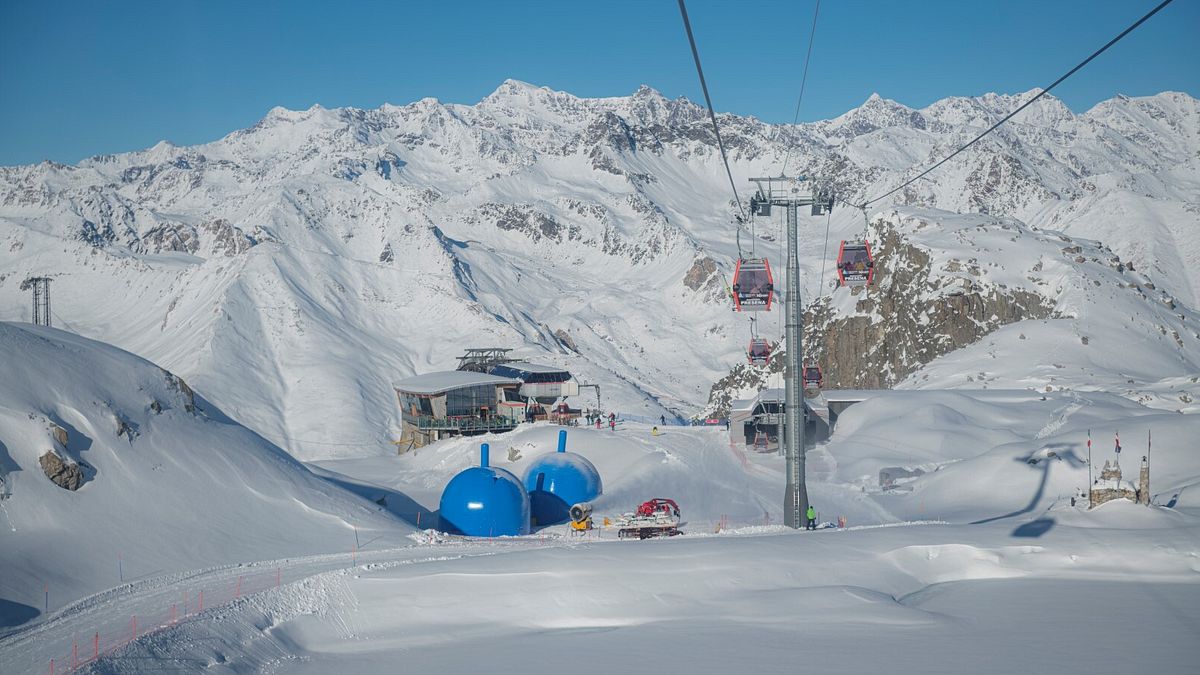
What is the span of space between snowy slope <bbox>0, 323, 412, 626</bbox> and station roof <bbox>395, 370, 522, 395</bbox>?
3560 centimetres

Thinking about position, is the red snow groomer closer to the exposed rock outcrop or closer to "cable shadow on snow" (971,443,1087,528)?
"cable shadow on snow" (971,443,1087,528)

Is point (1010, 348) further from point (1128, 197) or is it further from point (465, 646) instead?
point (1128, 197)

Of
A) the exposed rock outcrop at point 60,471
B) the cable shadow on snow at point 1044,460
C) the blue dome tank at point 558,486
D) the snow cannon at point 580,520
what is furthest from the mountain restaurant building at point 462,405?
the exposed rock outcrop at point 60,471

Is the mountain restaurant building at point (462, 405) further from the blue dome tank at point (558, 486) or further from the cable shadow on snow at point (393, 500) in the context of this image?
the blue dome tank at point (558, 486)

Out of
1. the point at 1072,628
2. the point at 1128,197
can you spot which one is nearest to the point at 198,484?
the point at 1072,628

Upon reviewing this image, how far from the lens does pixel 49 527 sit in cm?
2388

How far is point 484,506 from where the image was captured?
1336 inches

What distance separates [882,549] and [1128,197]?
188299mm

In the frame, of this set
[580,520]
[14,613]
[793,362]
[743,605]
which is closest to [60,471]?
[14,613]

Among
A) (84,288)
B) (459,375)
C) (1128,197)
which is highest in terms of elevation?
(1128,197)

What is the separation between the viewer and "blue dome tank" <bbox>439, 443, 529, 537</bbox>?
33875 millimetres

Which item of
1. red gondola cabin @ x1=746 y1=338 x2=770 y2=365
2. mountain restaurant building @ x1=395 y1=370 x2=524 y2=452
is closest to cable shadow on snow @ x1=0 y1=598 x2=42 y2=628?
red gondola cabin @ x1=746 y1=338 x2=770 y2=365

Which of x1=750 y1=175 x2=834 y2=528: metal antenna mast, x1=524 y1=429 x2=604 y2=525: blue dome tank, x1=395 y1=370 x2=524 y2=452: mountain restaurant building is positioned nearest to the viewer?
x1=750 y1=175 x2=834 y2=528: metal antenna mast

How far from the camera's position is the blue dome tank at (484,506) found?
111 ft
